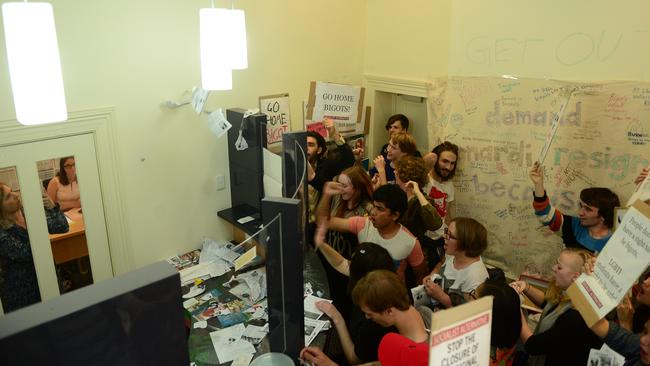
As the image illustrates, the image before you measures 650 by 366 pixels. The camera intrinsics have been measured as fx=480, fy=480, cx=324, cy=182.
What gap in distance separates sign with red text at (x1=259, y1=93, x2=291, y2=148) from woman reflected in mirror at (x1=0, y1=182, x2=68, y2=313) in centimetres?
168

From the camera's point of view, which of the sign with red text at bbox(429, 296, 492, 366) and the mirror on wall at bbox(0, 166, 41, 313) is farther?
the mirror on wall at bbox(0, 166, 41, 313)

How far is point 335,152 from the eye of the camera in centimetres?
390

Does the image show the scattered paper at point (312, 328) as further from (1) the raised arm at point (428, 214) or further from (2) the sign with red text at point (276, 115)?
(2) the sign with red text at point (276, 115)

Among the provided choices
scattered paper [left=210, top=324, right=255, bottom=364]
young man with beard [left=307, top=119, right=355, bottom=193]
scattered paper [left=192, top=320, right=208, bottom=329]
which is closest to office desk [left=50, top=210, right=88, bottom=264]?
scattered paper [left=192, top=320, right=208, bottom=329]

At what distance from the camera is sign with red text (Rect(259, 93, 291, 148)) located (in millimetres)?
4059

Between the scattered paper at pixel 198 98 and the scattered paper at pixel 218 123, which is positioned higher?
the scattered paper at pixel 198 98

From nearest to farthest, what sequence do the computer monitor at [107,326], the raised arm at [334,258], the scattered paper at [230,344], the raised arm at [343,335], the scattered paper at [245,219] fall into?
the computer monitor at [107,326], the raised arm at [343,335], the scattered paper at [230,344], the raised arm at [334,258], the scattered paper at [245,219]

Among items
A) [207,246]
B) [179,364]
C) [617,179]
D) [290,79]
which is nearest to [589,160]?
[617,179]

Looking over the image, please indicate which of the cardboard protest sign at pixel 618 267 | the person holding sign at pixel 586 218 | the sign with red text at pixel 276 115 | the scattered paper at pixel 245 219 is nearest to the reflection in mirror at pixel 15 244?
the scattered paper at pixel 245 219

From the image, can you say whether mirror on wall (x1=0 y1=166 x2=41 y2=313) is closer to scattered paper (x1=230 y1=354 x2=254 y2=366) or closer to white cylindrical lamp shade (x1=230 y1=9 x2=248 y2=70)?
white cylindrical lamp shade (x1=230 y1=9 x2=248 y2=70)

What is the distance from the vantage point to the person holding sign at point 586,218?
121 inches

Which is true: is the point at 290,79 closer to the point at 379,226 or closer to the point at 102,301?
the point at 379,226

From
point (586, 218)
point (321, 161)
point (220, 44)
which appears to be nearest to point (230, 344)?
point (220, 44)

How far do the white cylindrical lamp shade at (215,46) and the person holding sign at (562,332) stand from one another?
80.1 inches
